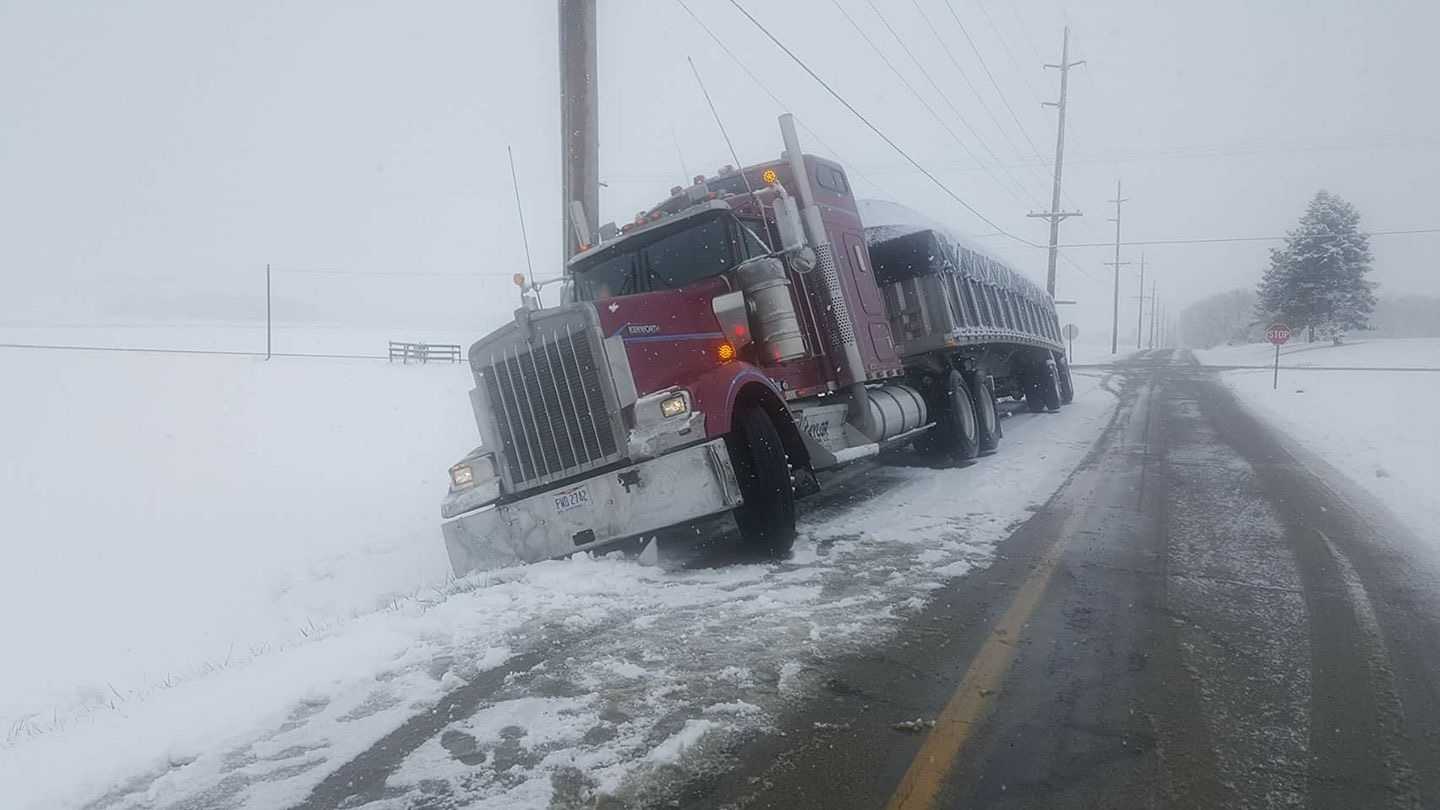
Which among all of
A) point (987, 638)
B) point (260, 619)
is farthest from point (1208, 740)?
point (260, 619)

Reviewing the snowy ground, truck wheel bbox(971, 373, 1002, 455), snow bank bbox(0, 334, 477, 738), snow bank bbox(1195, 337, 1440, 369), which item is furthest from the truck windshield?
the snowy ground

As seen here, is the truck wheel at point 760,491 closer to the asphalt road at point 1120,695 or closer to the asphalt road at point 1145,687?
the asphalt road at point 1120,695

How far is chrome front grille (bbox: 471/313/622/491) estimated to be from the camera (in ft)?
19.5

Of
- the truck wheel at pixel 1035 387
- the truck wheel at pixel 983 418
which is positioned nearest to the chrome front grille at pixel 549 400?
the truck wheel at pixel 983 418

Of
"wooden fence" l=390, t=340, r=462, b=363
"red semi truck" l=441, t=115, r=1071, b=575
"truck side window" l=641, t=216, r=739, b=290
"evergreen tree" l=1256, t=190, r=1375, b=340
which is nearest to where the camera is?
"red semi truck" l=441, t=115, r=1071, b=575

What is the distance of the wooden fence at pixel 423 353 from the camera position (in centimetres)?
3625

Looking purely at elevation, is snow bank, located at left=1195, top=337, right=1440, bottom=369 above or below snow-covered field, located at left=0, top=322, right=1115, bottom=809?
below

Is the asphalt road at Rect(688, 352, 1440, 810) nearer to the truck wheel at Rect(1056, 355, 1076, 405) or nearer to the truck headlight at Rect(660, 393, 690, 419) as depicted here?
the truck headlight at Rect(660, 393, 690, 419)

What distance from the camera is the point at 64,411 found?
23.3 meters

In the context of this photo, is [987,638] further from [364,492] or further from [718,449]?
[364,492]

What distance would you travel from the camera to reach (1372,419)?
14438mm

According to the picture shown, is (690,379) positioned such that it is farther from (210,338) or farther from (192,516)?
(210,338)

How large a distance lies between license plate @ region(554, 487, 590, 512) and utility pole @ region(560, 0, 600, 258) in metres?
3.93

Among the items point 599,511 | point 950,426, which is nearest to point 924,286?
point 950,426
